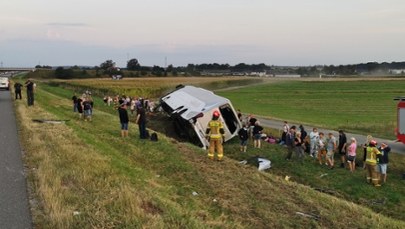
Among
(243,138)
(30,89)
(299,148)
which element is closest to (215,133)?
(299,148)

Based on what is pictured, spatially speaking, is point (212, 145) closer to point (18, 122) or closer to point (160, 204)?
point (160, 204)

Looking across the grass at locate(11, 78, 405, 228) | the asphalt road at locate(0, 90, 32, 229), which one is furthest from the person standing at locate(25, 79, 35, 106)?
the asphalt road at locate(0, 90, 32, 229)

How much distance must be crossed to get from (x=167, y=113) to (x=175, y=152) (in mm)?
12423

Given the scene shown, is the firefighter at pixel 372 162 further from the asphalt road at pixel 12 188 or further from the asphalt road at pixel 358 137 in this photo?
the asphalt road at pixel 12 188

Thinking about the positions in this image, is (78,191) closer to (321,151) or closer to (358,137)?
(321,151)

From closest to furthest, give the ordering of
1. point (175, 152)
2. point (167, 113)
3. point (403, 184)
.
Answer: point (175, 152) → point (403, 184) → point (167, 113)

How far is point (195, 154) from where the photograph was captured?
15.9 meters

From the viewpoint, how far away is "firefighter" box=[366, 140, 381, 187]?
54.2ft

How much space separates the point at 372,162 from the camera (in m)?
16.5

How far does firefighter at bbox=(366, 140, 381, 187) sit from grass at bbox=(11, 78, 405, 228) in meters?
0.51

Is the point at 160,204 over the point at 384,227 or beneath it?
over

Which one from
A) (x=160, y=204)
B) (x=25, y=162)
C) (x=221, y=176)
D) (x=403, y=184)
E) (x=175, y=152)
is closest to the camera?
(x=160, y=204)

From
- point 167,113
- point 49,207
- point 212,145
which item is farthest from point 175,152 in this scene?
point 167,113

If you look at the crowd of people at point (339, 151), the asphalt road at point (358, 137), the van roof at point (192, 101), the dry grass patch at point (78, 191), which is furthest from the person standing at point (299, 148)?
the dry grass patch at point (78, 191)
